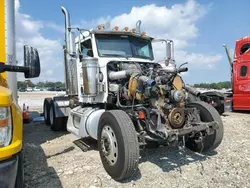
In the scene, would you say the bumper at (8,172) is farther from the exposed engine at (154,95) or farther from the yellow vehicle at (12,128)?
the exposed engine at (154,95)

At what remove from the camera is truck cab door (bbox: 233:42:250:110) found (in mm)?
9914

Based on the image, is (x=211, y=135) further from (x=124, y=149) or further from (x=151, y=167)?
(x=124, y=149)

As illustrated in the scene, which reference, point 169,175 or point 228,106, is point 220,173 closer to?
point 169,175

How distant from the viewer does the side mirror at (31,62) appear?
260 centimetres

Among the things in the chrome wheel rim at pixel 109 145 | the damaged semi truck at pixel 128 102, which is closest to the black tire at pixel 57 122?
the damaged semi truck at pixel 128 102

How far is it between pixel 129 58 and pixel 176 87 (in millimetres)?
1523

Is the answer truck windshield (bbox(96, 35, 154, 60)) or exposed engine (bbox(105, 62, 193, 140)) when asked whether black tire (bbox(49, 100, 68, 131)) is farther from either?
→ exposed engine (bbox(105, 62, 193, 140))

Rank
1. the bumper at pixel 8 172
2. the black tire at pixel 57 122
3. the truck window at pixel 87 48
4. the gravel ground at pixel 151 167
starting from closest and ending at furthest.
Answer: the bumper at pixel 8 172 → the gravel ground at pixel 151 167 → the truck window at pixel 87 48 → the black tire at pixel 57 122

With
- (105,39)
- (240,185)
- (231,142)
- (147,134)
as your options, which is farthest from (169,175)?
(105,39)

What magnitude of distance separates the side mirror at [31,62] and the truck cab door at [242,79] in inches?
368

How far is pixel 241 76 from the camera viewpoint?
10.2 meters

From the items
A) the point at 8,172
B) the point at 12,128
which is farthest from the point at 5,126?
the point at 8,172

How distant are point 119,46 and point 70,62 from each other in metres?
1.75

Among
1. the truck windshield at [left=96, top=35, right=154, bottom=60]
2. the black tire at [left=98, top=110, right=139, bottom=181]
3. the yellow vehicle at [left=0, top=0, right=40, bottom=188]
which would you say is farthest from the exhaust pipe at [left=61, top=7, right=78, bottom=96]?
the yellow vehicle at [left=0, top=0, right=40, bottom=188]
